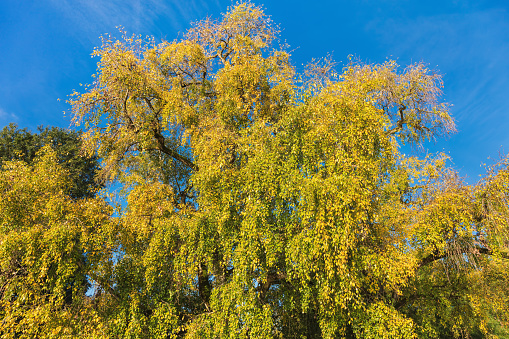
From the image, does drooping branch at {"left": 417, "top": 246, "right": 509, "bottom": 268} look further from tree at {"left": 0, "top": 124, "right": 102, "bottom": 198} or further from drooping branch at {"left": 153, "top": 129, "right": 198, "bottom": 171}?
tree at {"left": 0, "top": 124, "right": 102, "bottom": 198}

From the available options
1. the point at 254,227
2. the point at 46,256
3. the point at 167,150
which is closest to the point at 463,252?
the point at 254,227

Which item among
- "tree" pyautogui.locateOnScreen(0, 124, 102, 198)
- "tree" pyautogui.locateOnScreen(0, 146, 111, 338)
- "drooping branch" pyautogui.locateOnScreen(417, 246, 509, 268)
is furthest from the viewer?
"tree" pyautogui.locateOnScreen(0, 124, 102, 198)

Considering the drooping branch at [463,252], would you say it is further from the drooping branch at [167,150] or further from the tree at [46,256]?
the tree at [46,256]

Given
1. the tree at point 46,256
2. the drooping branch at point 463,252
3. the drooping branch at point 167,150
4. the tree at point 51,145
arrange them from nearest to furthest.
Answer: the tree at point 46,256
the drooping branch at point 463,252
the drooping branch at point 167,150
the tree at point 51,145

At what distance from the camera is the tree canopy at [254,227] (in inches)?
385

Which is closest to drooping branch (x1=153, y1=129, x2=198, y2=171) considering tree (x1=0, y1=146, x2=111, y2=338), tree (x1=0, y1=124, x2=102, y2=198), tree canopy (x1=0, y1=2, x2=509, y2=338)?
tree canopy (x1=0, y1=2, x2=509, y2=338)

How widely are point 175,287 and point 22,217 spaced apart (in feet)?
21.2

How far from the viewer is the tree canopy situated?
9.79 meters

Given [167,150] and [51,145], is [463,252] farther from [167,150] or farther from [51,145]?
[51,145]

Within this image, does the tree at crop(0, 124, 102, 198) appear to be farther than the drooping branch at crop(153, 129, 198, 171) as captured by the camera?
Yes

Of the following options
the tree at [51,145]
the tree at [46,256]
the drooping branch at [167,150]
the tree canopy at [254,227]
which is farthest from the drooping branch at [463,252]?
the tree at [51,145]

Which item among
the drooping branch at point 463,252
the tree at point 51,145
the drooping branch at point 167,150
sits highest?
the tree at point 51,145

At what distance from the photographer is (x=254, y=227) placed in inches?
397

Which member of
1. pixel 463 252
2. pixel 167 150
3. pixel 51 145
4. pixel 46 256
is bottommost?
pixel 463 252
